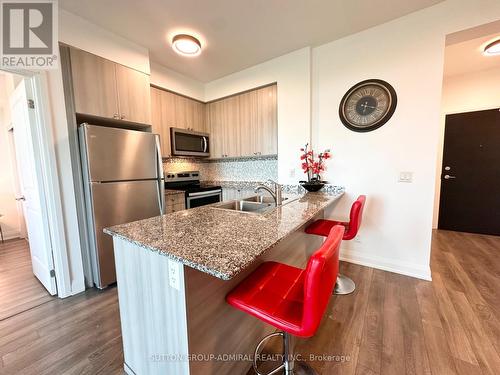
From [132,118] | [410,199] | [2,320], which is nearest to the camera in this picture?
[2,320]

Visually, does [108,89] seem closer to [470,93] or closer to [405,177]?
[405,177]

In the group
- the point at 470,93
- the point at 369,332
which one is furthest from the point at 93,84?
the point at 470,93

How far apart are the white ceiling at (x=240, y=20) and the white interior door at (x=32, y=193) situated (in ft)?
3.56

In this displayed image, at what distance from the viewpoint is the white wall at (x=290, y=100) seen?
2758 mm

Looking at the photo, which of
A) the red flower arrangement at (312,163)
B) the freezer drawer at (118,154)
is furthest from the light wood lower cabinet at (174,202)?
the red flower arrangement at (312,163)

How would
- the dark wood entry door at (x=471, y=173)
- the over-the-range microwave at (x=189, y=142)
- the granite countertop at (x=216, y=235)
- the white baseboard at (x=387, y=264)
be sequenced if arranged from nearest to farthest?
the granite countertop at (x=216, y=235)
the white baseboard at (x=387, y=264)
the over-the-range microwave at (x=189, y=142)
the dark wood entry door at (x=471, y=173)

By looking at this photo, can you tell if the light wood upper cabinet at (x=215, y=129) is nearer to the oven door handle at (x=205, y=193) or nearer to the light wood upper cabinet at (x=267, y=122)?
the oven door handle at (x=205, y=193)

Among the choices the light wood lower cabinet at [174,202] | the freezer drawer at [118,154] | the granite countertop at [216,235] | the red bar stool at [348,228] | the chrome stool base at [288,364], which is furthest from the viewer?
the light wood lower cabinet at [174,202]

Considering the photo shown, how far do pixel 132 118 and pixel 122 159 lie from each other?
58 centimetres

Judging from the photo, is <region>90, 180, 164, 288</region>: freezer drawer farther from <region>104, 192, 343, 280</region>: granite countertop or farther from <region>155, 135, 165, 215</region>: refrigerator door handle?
<region>104, 192, 343, 280</region>: granite countertop

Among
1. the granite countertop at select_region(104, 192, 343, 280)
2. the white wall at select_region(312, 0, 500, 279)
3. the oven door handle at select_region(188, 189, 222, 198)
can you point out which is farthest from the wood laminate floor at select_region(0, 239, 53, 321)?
the white wall at select_region(312, 0, 500, 279)

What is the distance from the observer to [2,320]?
68.3 inches

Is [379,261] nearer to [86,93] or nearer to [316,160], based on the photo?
[316,160]

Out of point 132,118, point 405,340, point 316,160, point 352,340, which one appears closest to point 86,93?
point 132,118
